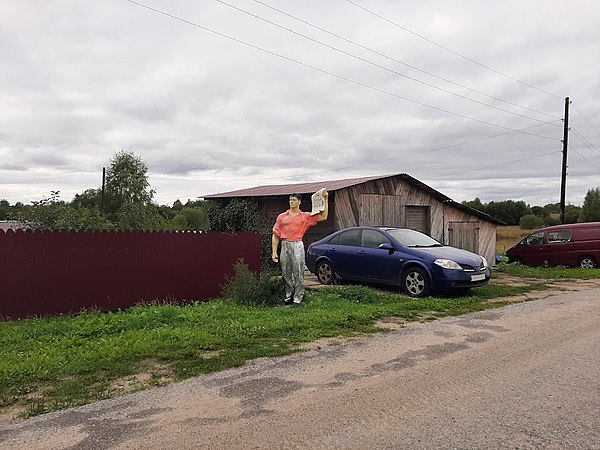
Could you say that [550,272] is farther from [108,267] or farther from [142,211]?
[142,211]

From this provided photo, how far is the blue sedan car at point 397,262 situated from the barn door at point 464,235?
793 centimetres

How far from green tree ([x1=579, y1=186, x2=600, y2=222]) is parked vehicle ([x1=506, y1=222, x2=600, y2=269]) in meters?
35.2

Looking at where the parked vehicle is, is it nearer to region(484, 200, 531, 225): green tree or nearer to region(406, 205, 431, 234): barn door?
region(406, 205, 431, 234): barn door

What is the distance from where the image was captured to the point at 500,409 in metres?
4.34

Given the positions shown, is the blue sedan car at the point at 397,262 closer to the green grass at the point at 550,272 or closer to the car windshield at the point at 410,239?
the car windshield at the point at 410,239

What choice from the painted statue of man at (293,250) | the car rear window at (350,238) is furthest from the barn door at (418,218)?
the painted statue of man at (293,250)

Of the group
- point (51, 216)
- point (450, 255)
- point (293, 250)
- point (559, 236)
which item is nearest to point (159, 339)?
point (293, 250)

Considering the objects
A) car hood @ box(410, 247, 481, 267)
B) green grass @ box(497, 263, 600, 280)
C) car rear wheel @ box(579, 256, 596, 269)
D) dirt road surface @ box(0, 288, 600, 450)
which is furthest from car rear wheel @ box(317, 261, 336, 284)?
car rear wheel @ box(579, 256, 596, 269)

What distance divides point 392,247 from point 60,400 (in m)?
7.96

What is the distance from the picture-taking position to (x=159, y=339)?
267 inches

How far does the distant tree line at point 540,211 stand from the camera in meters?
53.0

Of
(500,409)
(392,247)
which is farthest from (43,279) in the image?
(500,409)

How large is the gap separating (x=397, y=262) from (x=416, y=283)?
617 millimetres

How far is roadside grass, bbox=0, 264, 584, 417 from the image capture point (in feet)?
16.5
